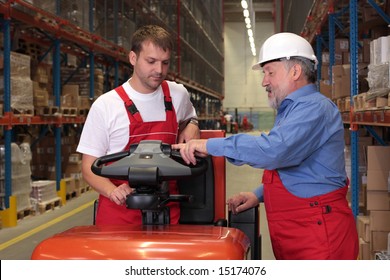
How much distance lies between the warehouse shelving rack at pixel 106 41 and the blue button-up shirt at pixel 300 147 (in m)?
4.96

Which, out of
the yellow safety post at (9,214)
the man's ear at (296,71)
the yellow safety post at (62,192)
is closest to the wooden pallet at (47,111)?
the yellow safety post at (62,192)

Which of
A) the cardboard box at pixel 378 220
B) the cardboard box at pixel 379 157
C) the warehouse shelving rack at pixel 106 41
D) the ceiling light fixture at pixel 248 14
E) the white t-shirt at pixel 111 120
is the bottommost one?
the cardboard box at pixel 378 220

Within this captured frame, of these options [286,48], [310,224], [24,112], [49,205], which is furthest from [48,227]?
[286,48]

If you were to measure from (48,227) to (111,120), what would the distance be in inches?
183

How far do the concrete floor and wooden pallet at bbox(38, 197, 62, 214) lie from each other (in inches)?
2.6

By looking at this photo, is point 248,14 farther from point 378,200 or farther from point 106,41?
point 378,200

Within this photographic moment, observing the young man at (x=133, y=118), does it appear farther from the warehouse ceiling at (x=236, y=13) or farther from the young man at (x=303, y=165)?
the warehouse ceiling at (x=236, y=13)

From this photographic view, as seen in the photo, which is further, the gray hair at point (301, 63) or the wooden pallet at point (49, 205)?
the wooden pallet at point (49, 205)

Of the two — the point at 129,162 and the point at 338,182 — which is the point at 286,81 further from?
the point at 129,162

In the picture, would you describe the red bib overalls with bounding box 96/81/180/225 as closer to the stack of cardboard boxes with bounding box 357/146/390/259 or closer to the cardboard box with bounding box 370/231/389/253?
the stack of cardboard boxes with bounding box 357/146/390/259

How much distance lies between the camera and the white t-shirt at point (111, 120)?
279cm

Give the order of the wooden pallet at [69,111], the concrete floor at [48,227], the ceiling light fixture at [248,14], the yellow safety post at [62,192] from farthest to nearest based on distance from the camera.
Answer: the ceiling light fixture at [248,14]
the wooden pallet at [69,111]
the yellow safety post at [62,192]
the concrete floor at [48,227]

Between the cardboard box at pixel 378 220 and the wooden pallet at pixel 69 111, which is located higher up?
the wooden pallet at pixel 69 111
